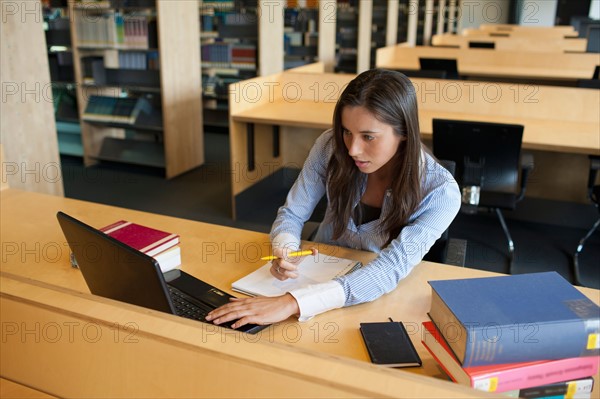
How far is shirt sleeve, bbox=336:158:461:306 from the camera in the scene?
4.61ft

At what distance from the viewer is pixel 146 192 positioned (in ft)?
14.9

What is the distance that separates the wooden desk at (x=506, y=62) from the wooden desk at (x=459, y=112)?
6.11 ft

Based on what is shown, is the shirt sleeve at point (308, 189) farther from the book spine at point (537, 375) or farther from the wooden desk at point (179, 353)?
the book spine at point (537, 375)

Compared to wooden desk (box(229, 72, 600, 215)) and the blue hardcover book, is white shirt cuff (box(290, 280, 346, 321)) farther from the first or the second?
wooden desk (box(229, 72, 600, 215))

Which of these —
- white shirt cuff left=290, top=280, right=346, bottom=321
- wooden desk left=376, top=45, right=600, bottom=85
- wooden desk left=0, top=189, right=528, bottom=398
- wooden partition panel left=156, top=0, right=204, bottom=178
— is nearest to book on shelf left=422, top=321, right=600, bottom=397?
wooden desk left=0, top=189, right=528, bottom=398

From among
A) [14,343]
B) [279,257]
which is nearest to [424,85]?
[279,257]

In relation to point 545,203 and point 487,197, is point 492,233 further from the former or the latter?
point 487,197

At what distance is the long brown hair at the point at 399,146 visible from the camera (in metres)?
1.53

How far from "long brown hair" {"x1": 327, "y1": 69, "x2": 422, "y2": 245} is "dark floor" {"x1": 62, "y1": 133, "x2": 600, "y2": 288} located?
1.81m

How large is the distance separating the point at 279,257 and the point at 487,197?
6.06 ft

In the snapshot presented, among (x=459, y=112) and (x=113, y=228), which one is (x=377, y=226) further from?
(x=459, y=112)

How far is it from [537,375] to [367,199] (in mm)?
903

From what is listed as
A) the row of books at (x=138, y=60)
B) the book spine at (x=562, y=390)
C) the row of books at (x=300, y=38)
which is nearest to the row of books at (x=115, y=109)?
the row of books at (x=138, y=60)

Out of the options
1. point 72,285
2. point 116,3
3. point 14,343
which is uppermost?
point 116,3
